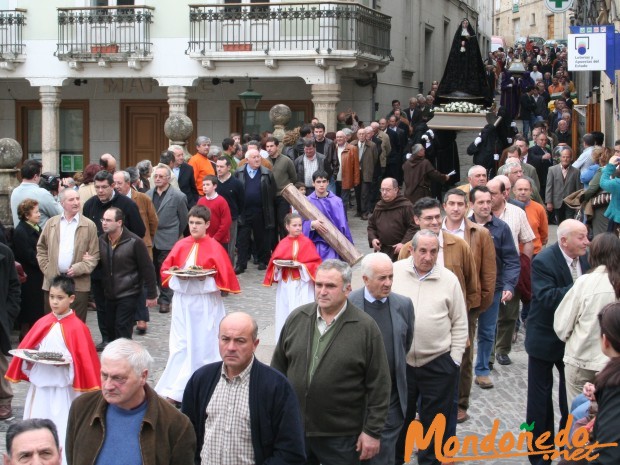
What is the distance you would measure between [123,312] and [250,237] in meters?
5.81

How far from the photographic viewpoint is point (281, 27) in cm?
2716

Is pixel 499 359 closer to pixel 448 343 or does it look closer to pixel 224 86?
pixel 448 343

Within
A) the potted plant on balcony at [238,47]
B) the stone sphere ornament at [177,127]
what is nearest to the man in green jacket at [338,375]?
the stone sphere ornament at [177,127]

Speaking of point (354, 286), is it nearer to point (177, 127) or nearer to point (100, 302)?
point (100, 302)

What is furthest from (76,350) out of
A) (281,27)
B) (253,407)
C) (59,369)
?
(281,27)

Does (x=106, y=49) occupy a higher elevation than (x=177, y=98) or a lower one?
higher

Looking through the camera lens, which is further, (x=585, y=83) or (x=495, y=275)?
(x=585, y=83)

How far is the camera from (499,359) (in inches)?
430

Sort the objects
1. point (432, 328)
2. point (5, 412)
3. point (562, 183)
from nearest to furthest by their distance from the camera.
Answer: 1. point (432, 328)
2. point (5, 412)
3. point (562, 183)

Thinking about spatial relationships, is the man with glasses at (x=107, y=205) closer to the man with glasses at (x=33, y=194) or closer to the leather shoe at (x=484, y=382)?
the man with glasses at (x=33, y=194)

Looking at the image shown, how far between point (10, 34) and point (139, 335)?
19.2 m

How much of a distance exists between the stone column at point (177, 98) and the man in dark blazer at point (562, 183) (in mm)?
12470

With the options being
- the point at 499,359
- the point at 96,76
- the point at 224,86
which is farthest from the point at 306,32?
the point at 499,359

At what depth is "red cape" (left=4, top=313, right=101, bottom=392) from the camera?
25.6 feet
